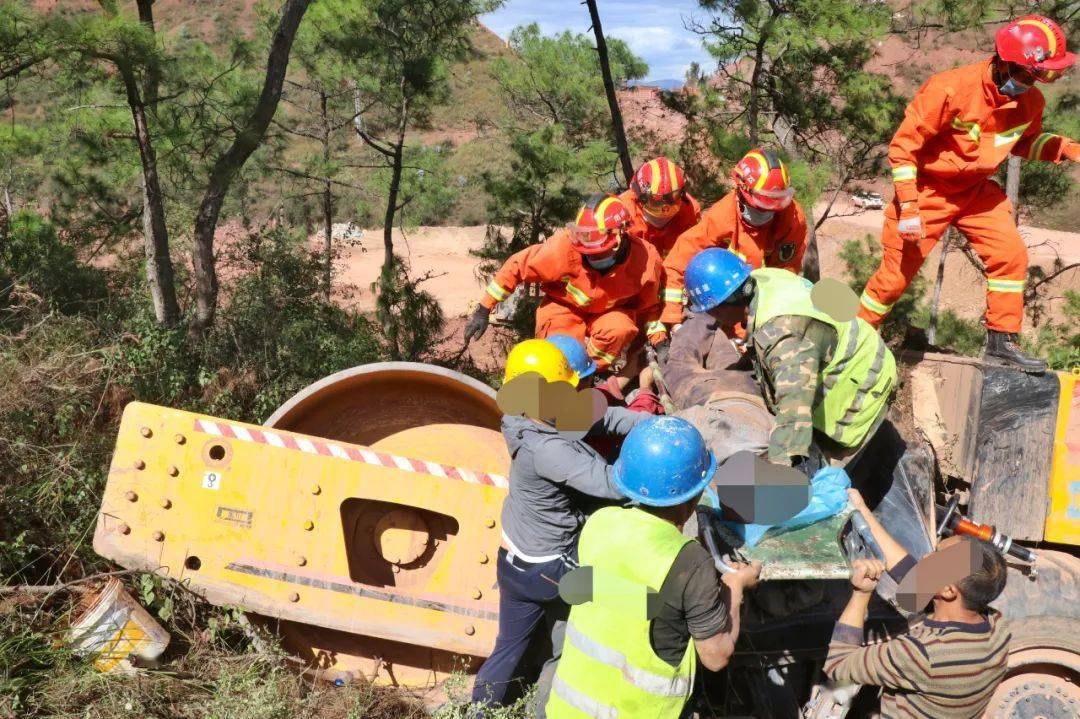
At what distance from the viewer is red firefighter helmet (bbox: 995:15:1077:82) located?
4.57 m

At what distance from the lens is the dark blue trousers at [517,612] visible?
12.1 feet

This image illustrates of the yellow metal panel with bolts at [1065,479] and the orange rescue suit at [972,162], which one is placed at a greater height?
the orange rescue suit at [972,162]

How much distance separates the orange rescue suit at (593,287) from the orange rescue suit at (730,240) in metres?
0.11

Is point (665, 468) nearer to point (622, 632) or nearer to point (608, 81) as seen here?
point (622, 632)

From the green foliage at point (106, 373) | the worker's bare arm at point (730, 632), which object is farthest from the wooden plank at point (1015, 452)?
the green foliage at point (106, 373)

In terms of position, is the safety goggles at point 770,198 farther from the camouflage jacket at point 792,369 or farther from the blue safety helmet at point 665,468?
the blue safety helmet at point 665,468

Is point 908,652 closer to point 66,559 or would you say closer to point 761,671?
point 761,671

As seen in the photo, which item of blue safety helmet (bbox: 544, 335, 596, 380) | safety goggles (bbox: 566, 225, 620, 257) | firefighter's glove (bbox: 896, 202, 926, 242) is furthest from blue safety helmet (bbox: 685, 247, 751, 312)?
firefighter's glove (bbox: 896, 202, 926, 242)

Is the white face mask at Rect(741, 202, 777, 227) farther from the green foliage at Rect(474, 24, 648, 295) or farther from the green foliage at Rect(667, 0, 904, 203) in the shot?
Result: the green foliage at Rect(474, 24, 648, 295)

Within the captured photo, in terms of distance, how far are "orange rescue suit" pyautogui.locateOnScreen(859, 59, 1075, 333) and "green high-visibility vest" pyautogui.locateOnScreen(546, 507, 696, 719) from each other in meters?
3.27

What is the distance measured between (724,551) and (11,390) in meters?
3.87

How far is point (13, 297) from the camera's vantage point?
622cm

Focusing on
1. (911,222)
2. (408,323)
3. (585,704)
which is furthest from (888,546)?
(408,323)

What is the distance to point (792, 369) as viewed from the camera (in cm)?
370
